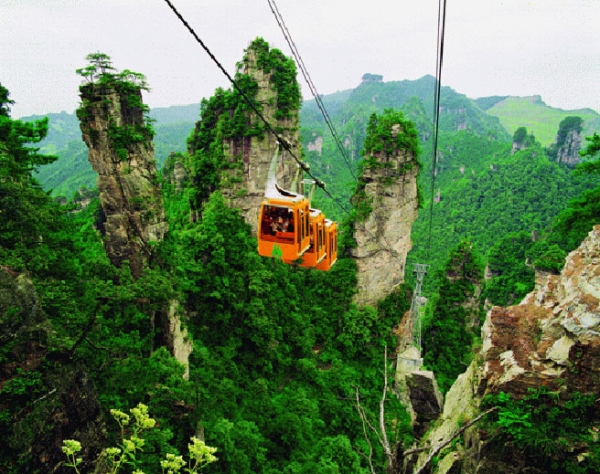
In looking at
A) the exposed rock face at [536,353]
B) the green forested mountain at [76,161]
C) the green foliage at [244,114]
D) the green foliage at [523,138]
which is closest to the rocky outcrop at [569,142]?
the green foliage at [523,138]

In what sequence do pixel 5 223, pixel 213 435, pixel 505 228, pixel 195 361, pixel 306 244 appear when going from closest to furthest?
pixel 5 223 < pixel 306 244 < pixel 213 435 < pixel 195 361 < pixel 505 228

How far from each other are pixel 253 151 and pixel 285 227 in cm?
1953

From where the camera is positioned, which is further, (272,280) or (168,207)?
(168,207)

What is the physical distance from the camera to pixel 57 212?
13.2 meters

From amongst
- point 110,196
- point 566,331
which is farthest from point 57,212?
point 566,331

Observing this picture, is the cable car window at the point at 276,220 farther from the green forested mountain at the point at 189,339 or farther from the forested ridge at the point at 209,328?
the forested ridge at the point at 209,328

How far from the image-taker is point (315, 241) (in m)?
12.4

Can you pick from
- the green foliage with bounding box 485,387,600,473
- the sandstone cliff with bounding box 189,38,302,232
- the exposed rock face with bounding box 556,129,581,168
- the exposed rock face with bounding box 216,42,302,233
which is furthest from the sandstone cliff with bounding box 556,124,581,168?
the green foliage with bounding box 485,387,600,473

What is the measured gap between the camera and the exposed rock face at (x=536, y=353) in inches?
336

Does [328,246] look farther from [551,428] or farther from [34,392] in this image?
[34,392]

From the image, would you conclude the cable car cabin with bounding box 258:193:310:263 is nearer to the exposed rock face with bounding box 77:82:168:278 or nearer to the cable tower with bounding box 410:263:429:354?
the exposed rock face with bounding box 77:82:168:278

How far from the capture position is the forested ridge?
30.9ft

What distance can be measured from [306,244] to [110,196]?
10690mm

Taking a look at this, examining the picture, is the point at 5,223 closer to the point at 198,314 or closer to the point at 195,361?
the point at 195,361
